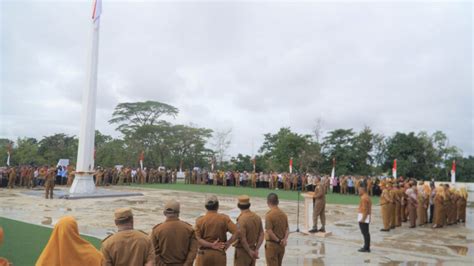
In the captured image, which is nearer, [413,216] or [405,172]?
[413,216]

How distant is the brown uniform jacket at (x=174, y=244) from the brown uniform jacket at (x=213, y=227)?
57cm

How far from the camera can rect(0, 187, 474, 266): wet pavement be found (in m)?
8.07

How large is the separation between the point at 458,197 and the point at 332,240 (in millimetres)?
8317

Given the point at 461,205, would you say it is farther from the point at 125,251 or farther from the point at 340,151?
the point at 340,151

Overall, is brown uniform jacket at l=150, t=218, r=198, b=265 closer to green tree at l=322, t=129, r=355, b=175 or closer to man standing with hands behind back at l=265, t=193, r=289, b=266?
man standing with hands behind back at l=265, t=193, r=289, b=266

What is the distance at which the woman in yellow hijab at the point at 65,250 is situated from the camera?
3.02 metres

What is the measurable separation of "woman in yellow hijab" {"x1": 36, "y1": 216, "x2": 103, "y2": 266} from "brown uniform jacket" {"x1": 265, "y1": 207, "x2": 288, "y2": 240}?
9.54 ft

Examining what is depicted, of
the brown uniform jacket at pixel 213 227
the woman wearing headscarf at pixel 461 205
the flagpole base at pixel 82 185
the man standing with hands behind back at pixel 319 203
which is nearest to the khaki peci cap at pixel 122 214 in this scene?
the brown uniform jacket at pixel 213 227

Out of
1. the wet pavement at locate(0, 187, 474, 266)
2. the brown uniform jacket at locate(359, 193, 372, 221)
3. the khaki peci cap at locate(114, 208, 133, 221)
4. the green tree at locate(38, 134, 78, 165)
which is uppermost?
the green tree at locate(38, 134, 78, 165)

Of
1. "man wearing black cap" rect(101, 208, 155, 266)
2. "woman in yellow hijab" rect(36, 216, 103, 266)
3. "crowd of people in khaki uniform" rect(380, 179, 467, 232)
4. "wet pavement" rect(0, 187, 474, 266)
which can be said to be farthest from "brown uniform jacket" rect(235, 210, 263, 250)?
"crowd of people in khaki uniform" rect(380, 179, 467, 232)

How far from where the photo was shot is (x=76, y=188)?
19016 millimetres

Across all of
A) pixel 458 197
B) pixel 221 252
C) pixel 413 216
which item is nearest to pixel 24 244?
pixel 221 252

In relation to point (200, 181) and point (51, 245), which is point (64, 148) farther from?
point (51, 245)

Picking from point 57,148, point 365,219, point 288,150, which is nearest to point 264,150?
point 288,150
